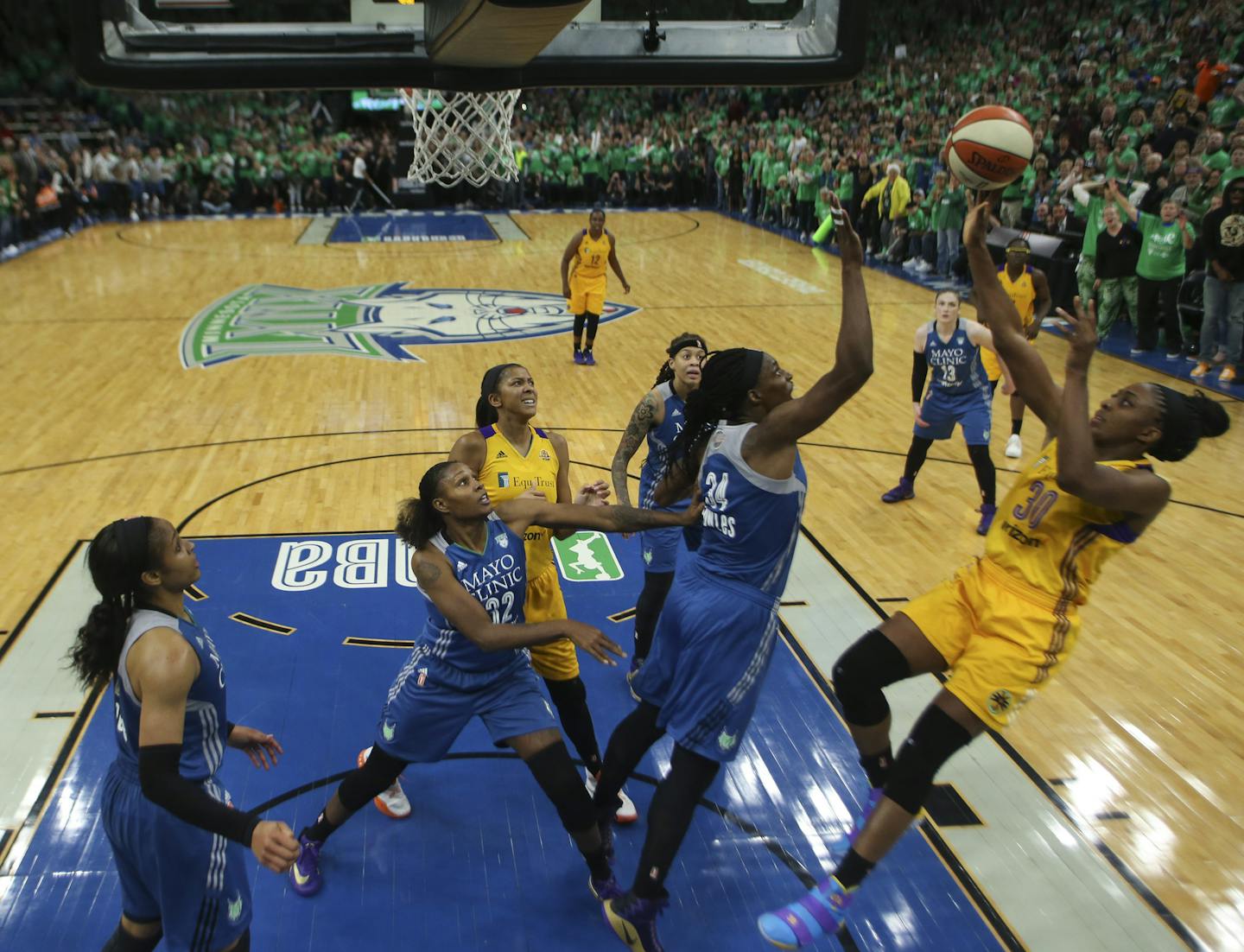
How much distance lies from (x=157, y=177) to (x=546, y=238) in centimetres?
861

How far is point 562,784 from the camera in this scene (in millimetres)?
3391

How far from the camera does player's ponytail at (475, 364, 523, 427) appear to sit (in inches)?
175

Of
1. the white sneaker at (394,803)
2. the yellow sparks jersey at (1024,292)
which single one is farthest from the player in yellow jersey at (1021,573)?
the yellow sparks jersey at (1024,292)

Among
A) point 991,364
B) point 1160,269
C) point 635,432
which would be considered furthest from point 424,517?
point 1160,269

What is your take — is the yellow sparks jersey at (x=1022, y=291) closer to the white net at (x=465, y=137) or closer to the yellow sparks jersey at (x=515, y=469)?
the white net at (x=465, y=137)

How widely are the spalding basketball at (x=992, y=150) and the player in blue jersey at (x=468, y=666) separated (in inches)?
68.0

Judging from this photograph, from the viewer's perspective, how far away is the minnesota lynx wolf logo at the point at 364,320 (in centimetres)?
1184

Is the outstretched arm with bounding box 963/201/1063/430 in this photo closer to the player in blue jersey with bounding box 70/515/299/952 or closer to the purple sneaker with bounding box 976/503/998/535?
the player in blue jersey with bounding box 70/515/299/952

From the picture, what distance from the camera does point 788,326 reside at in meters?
12.9

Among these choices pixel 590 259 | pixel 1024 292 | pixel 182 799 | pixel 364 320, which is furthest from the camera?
pixel 364 320

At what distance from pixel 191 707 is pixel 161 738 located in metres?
0.20

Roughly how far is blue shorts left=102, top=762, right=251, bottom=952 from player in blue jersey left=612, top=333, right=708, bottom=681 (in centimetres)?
220

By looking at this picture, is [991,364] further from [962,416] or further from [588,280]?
[588,280]

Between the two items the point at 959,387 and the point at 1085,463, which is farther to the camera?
the point at 959,387
